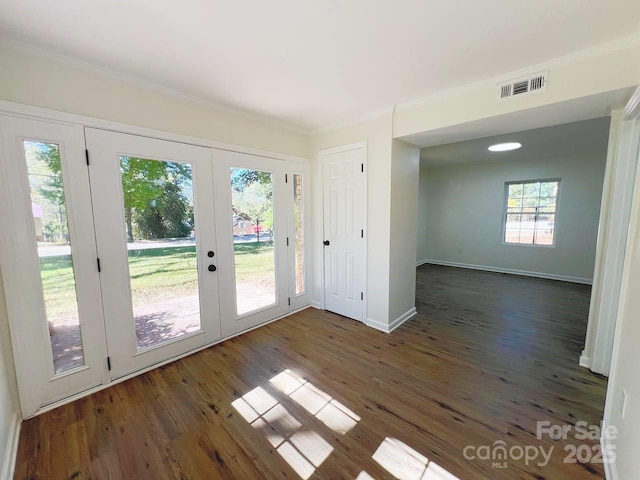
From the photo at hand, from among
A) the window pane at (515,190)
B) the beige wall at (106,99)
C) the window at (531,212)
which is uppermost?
the beige wall at (106,99)

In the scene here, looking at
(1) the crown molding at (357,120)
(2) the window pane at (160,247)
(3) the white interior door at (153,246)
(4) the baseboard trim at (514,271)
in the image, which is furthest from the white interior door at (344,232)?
(4) the baseboard trim at (514,271)

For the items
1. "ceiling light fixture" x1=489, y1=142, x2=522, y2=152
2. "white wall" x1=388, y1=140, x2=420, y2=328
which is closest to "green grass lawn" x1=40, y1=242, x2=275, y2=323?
"white wall" x1=388, y1=140, x2=420, y2=328

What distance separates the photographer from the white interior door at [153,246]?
2078mm

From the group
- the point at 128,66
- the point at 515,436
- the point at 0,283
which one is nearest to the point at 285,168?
the point at 128,66

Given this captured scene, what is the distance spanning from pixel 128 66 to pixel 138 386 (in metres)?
2.54

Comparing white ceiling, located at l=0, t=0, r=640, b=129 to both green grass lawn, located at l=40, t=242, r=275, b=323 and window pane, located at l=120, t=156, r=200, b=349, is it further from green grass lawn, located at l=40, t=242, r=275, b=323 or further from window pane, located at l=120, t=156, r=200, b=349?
green grass lawn, located at l=40, t=242, r=275, b=323

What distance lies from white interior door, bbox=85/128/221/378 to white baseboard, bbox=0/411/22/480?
0.54 meters

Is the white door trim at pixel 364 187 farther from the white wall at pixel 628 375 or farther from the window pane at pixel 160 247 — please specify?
the white wall at pixel 628 375

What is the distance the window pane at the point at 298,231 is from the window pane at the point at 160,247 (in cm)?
135

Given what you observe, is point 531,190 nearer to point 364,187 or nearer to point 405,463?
point 364,187

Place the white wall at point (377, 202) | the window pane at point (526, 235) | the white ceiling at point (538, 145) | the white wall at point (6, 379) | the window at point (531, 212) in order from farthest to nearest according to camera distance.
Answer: the window pane at point (526, 235)
the window at point (531, 212)
the white ceiling at point (538, 145)
the white wall at point (377, 202)
the white wall at point (6, 379)

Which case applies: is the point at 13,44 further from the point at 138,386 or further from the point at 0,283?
the point at 138,386

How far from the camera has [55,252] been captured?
73.4 inches

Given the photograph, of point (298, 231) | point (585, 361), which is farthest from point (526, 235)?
point (298, 231)
